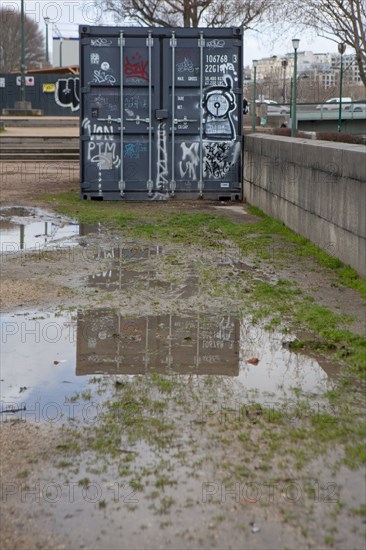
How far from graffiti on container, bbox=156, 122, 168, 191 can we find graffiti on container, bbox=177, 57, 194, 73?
1.01 meters

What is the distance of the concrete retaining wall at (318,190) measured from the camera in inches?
345

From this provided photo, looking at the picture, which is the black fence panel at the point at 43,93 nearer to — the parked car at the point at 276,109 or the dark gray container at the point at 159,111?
the parked car at the point at 276,109

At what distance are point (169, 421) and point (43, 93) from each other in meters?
56.0

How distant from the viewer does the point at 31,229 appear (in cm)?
1268

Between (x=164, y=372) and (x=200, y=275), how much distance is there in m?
3.32

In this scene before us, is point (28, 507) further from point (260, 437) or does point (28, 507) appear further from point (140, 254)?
point (140, 254)

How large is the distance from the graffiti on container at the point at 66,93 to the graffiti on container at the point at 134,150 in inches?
1636

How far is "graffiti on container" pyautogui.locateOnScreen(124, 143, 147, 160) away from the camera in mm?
15828

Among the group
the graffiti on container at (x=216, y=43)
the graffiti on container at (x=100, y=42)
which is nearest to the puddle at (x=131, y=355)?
the graffiti on container at (x=100, y=42)

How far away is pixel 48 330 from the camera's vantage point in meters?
7.01

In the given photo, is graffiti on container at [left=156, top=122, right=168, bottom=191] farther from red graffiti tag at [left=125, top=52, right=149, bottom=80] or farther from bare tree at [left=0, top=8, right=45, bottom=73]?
bare tree at [left=0, top=8, right=45, bottom=73]

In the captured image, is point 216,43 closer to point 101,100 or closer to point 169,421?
point 101,100

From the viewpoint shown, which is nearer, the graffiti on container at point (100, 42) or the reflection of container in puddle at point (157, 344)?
the reflection of container in puddle at point (157, 344)

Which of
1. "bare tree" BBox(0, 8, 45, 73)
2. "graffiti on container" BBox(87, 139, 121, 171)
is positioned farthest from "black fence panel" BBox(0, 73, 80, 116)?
"graffiti on container" BBox(87, 139, 121, 171)
